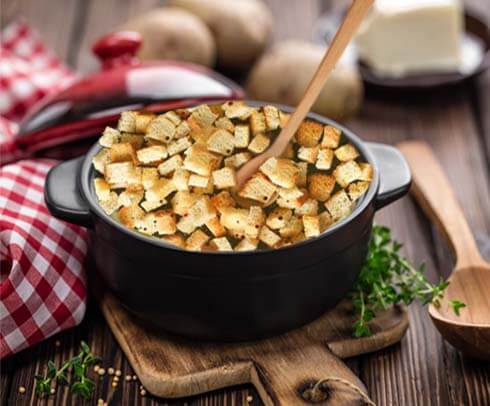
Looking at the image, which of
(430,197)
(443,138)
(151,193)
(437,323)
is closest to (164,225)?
(151,193)

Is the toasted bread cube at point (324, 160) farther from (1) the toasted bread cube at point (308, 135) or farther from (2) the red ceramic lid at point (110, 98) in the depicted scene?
(2) the red ceramic lid at point (110, 98)

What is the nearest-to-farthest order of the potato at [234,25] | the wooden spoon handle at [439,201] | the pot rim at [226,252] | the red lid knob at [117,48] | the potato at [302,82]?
the pot rim at [226,252] < the wooden spoon handle at [439,201] < the red lid knob at [117,48] < the potato at [302,82] < the potato at [234,25]

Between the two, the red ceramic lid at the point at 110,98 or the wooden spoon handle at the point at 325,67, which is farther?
the red ceramic lid at the point at 110,98

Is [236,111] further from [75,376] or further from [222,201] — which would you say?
[75,376]

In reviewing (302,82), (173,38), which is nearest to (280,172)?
(302,82)

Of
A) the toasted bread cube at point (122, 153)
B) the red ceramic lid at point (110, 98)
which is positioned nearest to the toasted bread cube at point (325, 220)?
the toasted bread cube at point (122, 153)

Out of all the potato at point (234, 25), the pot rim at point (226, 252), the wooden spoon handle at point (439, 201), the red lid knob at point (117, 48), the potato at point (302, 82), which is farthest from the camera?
the potato at point (234, 25)
